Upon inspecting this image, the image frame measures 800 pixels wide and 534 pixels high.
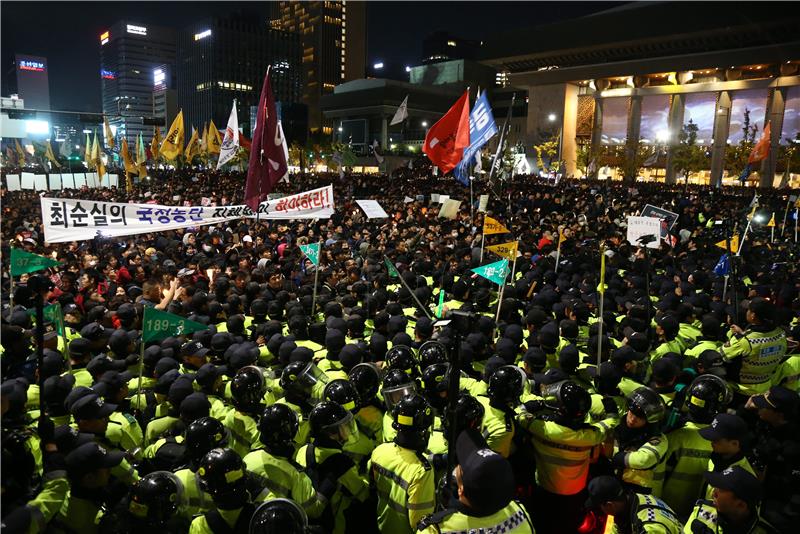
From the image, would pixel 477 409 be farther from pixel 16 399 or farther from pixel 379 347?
pixel 16 399

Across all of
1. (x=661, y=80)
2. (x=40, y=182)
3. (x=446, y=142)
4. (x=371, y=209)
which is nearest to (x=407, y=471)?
(x=446, y=142)

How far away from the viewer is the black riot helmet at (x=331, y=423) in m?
3.67

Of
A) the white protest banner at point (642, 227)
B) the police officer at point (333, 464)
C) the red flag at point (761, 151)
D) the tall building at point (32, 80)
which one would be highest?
the tall building at point (32, 80)

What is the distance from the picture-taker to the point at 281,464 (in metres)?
3.46

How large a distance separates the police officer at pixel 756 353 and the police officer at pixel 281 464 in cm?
471

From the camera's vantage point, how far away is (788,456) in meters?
3.68


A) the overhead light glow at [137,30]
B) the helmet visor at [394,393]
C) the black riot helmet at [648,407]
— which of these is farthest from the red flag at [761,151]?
the overhead light glow at [137,30]

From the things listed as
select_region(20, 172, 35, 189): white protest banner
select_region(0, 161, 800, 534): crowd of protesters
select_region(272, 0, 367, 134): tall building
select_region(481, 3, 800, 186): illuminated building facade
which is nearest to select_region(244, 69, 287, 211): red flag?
select_region(0, 161, 800, 534): crowd of protesters

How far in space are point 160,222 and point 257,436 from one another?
6503mm

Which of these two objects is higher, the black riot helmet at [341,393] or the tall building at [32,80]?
the tall building at [32,80]

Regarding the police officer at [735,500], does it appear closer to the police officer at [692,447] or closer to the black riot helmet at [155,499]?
the police officer at [692,447]

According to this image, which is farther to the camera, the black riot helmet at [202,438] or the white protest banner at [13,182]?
the white protest banner at [13,182]

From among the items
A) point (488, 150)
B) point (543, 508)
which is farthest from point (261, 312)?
point (488, 150)

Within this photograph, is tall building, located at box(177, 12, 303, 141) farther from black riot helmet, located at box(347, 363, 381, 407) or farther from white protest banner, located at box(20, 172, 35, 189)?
black riot helmet, located at box(347, 363, 381, 407)
